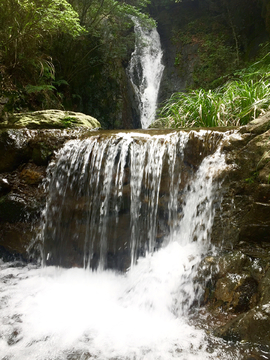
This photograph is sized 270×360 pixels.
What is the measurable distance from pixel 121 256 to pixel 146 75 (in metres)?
10.0

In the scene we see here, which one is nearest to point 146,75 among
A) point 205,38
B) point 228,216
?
point 205,38

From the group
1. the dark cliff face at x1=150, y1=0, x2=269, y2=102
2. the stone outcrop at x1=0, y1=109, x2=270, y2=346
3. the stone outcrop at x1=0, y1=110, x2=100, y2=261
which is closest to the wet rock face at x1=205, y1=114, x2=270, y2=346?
the stone outcrop at x1=0, y1=109, x2=270, y2=346

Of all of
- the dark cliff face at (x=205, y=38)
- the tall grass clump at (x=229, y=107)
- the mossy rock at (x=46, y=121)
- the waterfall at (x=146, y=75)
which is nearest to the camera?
the tall grass clump at (x=229, y=107)

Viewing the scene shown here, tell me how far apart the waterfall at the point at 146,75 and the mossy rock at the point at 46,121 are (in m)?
5.60

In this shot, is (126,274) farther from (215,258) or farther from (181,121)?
(181,121)

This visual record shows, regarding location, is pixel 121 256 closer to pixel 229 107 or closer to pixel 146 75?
pixel 229 107

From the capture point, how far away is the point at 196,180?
3197mm

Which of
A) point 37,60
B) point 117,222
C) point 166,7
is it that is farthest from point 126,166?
point 166,7

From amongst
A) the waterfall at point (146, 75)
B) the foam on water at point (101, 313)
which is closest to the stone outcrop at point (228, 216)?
the foam on water at point (101, 313)

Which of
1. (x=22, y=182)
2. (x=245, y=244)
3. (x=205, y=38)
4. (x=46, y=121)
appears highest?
(x=205, y=38)

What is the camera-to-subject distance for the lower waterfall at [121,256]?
213cm

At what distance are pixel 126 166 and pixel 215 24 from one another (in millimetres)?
11188

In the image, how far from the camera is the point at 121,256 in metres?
3.40

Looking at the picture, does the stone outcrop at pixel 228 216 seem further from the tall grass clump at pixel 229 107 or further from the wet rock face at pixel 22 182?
the tall grass clump at pixel 229 107
